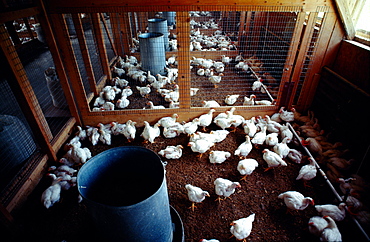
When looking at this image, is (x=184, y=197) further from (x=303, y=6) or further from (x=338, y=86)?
(x=303, y=6)

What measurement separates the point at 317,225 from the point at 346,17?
3.53 metres

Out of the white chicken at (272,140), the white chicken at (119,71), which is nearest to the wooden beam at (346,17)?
the white chicken at (272,140)

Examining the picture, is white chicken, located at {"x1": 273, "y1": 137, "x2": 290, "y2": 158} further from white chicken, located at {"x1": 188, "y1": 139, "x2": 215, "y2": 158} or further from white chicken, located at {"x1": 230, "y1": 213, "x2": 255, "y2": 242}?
white chicken, located at {"x1": 230, "y1": 213, "x2": 255, "y2": 242}

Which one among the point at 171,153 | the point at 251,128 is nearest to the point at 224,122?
the point at 251,128

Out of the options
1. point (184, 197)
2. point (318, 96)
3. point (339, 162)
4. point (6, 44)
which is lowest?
point (184, 197)

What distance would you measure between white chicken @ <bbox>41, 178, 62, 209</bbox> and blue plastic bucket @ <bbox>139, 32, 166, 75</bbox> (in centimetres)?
470

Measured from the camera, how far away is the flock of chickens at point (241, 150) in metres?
2.84

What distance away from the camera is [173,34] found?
452 inches

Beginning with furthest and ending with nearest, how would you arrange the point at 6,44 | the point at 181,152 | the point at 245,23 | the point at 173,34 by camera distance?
the point at 173,34, the point at 245,23, the point at 181,152, the point at 6,44

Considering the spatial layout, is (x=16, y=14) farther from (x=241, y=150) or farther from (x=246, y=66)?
(x=246, y=66)

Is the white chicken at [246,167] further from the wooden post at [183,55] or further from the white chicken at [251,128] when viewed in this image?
the wooden post at [183,55]

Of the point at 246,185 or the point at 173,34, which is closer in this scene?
the point at 246,185

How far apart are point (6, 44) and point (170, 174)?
2926mm

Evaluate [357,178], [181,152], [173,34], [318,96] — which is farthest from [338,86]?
[173,34]
